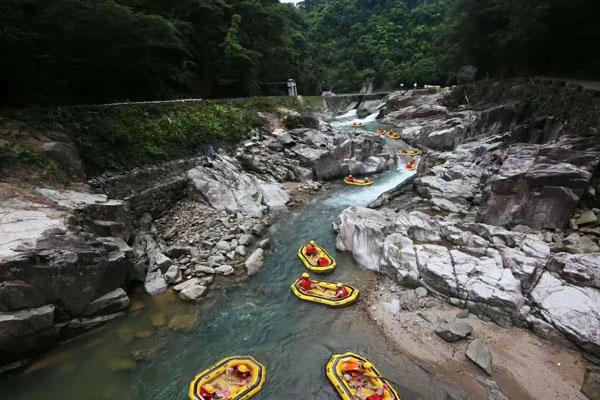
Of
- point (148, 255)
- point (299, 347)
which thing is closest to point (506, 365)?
point (299, 347)

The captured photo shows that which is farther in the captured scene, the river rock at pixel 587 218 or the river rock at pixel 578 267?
the river rock at pixel 587 218

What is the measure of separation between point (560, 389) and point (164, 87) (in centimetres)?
2299

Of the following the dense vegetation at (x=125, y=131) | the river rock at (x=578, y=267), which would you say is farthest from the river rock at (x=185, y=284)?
the river rock at (x=578, y=267)

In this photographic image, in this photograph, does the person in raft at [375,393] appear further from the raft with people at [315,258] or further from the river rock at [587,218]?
the river rock at [587,218]

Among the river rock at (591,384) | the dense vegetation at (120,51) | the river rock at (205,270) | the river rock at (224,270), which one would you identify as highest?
the dense vegetation at (120,51)

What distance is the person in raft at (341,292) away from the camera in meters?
9.99

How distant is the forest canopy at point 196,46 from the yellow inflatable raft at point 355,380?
1399 cm

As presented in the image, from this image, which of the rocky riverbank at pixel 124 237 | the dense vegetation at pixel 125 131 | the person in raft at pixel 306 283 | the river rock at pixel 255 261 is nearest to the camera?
the rocky riverbank at pixel 124 237

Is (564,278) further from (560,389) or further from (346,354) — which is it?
(346,354)

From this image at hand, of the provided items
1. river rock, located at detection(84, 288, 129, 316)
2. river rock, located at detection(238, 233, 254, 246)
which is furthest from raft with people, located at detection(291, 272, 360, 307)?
river rock, located at detection(84, 288, 129, 316)

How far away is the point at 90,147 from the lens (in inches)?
500

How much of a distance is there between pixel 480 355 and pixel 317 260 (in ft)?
19.4

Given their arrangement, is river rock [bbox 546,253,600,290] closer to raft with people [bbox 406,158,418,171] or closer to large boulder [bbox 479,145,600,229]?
large boulder [bbox 479,145,600,229]

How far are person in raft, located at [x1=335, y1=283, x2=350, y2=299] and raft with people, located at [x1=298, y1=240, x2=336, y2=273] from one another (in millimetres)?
1156
